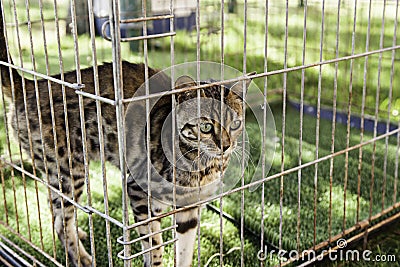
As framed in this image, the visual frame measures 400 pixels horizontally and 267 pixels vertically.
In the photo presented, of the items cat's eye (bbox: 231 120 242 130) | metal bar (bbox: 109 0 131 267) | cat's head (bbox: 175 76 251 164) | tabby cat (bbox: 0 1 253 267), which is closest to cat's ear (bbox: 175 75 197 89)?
cat's head (bbox: 175 76 251 164)

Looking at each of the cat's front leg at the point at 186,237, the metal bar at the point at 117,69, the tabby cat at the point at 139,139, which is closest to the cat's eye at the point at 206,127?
the tabby cat at the point at 139,139

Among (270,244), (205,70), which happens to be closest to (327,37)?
(205,70)

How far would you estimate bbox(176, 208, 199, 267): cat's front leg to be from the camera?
1916 millimetres

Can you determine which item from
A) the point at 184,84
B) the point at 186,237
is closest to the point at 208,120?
the point at 184,84

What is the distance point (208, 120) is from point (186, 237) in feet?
1.67

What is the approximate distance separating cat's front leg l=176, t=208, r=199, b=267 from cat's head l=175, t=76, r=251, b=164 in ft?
0.87

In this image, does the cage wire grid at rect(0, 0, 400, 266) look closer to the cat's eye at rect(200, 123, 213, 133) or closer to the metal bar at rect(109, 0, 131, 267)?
the metal bar at rect(109, 0, 131, 267)

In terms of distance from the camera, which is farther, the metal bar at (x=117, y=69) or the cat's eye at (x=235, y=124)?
the cat's eye at (x=235, y=124)

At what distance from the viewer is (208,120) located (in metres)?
1.64

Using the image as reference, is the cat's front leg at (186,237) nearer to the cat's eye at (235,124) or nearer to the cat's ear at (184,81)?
the cat's eye at (235,124)

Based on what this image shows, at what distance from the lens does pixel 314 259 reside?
1.88 meters

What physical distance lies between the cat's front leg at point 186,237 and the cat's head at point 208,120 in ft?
0.87

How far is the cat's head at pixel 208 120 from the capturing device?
1.62m

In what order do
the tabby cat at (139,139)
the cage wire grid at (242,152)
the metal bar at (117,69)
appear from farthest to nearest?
the tabby cat at (139,139)
the cage wire grid at (242,152)
the metal bar at (117,69)
